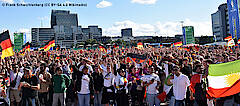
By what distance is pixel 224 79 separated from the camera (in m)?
5.18

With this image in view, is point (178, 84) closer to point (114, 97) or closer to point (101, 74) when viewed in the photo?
point (114, 97)

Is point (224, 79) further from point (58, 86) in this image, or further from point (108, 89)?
point (58, 86)

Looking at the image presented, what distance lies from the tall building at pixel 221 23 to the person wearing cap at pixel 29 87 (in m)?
111

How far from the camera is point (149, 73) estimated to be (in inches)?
284

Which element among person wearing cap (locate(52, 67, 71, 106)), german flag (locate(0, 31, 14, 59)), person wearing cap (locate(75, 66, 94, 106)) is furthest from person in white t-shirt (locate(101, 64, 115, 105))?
german flag (locate(0, 31, 14, 59))

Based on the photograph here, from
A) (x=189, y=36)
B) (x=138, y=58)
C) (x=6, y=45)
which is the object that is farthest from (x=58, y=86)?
(x=189, y=36)

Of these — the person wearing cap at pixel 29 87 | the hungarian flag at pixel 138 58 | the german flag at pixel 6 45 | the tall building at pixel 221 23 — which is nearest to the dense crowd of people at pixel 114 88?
the person wearing cap at pixel 29 87

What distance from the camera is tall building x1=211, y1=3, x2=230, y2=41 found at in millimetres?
107562

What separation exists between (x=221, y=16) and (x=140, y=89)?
388 feet

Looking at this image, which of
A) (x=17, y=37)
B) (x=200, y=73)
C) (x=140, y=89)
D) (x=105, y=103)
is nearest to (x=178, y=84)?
(x=200, y=73)

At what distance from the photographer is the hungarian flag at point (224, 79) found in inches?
195

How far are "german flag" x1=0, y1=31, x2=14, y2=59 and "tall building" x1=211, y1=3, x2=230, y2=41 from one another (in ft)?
356

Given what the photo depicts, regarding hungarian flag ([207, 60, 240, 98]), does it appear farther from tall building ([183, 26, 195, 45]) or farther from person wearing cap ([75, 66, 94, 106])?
tall building ([183, 26, 195, 45])

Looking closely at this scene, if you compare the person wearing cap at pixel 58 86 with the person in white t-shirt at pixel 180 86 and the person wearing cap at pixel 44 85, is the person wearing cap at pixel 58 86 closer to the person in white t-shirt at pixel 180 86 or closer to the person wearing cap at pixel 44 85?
the person wearing cap at pixel 44 85
